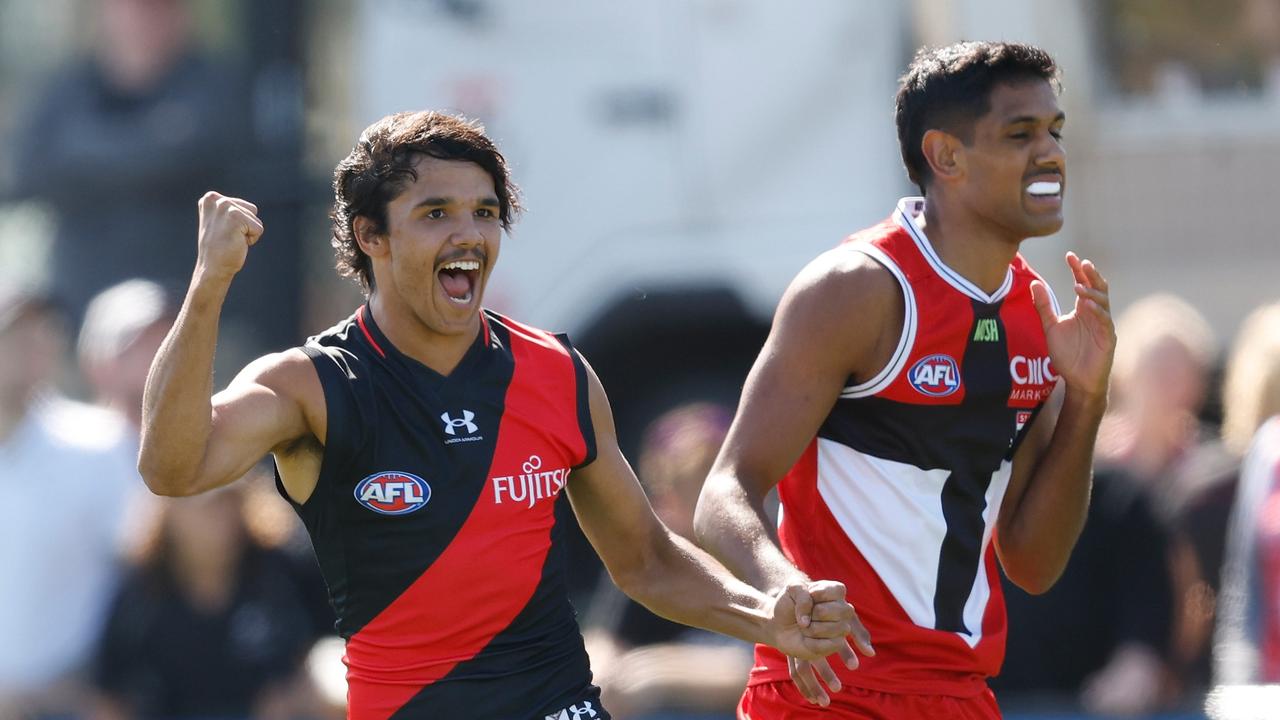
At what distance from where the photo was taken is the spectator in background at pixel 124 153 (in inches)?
314

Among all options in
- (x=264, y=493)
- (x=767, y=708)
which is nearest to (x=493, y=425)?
(x=767, y=708)

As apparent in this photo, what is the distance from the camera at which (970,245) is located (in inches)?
165

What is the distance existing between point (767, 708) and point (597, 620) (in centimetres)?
242

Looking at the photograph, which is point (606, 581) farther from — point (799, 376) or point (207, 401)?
point (207, 401)

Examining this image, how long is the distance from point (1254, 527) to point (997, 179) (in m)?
2.33

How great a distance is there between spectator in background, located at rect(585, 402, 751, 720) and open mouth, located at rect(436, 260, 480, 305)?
8.05 feet

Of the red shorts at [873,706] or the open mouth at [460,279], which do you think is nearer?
the open mouth at [460,279]

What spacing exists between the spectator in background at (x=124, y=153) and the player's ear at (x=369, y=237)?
4.32 metres

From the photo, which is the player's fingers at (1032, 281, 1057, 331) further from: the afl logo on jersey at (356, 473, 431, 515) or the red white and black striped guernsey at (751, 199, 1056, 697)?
the afl logo on jersey at (356, 473, 431, 515)

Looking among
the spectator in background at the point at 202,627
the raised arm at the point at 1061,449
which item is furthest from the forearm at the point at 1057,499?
the spectator in background at the point at 202,627

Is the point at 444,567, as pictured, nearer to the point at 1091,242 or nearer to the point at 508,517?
the point at 508,517

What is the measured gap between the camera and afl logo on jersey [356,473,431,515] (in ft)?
12.0

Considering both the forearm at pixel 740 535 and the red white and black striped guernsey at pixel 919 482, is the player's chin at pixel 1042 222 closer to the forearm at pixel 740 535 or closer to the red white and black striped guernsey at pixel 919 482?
the red white and black striped guernsey at pixel 919 482

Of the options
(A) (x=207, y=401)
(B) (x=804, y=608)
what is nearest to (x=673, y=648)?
(B) (x=804, y=608)
